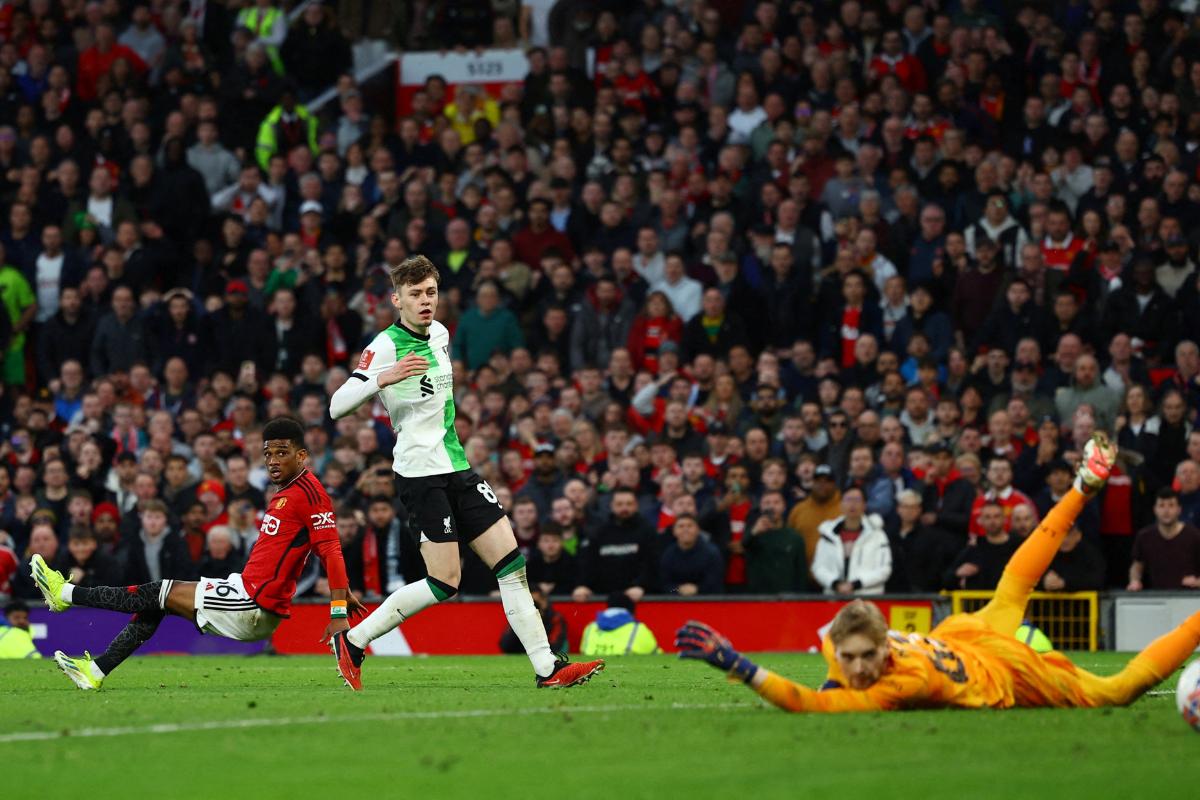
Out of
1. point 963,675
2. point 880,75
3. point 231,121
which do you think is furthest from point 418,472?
point 231,121

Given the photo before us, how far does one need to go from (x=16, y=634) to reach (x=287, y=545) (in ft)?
25.9

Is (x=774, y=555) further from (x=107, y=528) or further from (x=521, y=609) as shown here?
(x=521, y=609)

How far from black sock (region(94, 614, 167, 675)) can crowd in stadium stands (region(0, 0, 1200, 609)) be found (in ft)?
25.0

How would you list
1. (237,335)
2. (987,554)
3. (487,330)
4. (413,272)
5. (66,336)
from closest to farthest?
(413,272), (987,554), (487,330), (237,335), (66,336)

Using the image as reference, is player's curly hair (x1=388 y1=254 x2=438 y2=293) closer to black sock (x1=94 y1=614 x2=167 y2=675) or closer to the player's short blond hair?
black sock (x1=94 y1=614 x2=167 y2=675)

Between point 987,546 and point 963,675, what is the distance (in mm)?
9810

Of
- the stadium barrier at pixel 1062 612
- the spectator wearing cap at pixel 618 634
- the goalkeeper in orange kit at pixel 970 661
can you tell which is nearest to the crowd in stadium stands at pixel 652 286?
the stadium barrier at pixel 1062 612

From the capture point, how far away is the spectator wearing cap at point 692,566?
19.2m

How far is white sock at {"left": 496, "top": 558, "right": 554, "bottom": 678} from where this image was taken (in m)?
11.4

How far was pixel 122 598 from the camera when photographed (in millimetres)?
11828

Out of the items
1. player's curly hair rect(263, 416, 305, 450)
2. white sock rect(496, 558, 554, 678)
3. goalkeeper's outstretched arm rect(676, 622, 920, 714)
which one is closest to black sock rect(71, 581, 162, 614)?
player's curly hair rect(263, 416, 305, 450)

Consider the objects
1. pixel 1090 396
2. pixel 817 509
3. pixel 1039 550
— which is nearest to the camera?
pixel 1039 550

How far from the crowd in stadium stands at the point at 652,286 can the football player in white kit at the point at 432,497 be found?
7633mm

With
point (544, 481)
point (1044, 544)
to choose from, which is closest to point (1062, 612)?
point (544, 481)
